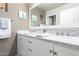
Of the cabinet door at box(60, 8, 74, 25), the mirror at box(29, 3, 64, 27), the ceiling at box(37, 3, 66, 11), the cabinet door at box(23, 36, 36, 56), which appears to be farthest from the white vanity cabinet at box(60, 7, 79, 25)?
the cabinet door at box(23, 36, 36, 56)

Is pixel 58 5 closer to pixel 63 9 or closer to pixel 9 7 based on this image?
pixel 63 9

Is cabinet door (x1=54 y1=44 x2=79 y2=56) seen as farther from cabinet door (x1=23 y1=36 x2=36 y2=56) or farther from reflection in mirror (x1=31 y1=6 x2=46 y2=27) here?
reflection in mirror (x1=31 y1=6 x2=46 y2=27)

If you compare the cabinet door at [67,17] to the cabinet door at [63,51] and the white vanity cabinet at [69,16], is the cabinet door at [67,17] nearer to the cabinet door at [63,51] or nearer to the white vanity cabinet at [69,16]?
the white vanity cabinet at [69,16]

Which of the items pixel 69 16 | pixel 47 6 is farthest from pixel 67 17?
pixel 47 6

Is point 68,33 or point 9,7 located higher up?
point 9,7

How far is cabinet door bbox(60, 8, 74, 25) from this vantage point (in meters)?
1.95

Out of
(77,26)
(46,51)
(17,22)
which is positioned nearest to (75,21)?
(77,26)

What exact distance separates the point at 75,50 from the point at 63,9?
137 centimetres

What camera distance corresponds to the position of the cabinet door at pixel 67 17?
76.8 inches

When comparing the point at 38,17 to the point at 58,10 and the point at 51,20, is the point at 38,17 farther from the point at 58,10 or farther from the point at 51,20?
the point at 58,10

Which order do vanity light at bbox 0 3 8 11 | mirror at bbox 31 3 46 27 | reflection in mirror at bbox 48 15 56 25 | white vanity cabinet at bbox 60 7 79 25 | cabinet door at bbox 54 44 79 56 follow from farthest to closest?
1. vanity light at bbox 0 3 8 11
2. mirror at bbox 31 3 46 27
3. reflection in mirror at bbox 48 15 56 25
4. white vanity cabinet at bbox 60 7 79 25
5. cabinet door at bbox 54 44 79 56

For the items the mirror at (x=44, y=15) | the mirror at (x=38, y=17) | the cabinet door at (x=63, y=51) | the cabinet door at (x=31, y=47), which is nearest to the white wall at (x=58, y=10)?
the mirror at (x=44, y=15)

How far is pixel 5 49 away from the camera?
117 inches

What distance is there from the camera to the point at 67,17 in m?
2.06
